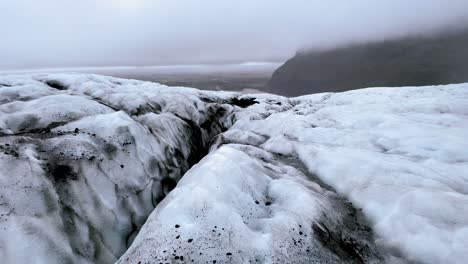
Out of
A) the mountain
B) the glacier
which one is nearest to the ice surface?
the glacier

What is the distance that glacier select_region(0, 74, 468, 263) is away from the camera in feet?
15.3

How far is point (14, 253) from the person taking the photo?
16.5 feet

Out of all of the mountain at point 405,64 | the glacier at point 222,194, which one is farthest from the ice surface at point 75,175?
the mountain at point 405,64

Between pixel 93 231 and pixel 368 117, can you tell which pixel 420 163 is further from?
pixel 93 231

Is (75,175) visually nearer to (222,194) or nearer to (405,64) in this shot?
(222,194)

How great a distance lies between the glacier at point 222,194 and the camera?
465 centimetres

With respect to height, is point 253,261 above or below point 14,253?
above

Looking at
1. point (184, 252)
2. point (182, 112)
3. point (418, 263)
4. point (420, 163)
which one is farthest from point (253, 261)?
point (182, 112)

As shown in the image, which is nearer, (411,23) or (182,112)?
(182,112)

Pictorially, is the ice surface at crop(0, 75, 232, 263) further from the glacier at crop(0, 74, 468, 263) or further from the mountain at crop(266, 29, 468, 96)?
the mountain at crop(266, 29, 468, 96)

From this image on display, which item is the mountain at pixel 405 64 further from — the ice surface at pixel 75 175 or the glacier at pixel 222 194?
the ice surface at pixel 75 175

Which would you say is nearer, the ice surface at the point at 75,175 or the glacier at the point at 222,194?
the glacier at the point at 222,194

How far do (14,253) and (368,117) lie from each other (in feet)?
50.4

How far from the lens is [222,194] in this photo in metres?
5.54
